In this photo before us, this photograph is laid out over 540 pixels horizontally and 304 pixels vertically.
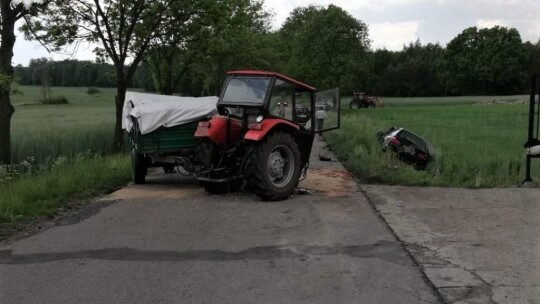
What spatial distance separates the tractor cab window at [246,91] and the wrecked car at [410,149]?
6.27 meters

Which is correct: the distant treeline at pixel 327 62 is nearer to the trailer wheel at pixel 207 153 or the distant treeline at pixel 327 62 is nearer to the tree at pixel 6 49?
the tree at pixel 6 49

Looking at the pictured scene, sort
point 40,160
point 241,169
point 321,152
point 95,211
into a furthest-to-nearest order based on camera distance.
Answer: point 321,152 < point 40,160 < point 241,169 < point 95,211

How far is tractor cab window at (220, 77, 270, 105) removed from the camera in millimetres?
10039

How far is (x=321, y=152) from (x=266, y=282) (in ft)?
45.5

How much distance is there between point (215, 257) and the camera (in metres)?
6.36

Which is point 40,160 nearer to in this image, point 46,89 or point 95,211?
point 95,211

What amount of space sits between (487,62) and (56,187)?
348ft

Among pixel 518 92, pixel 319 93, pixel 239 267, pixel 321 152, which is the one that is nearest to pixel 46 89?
pixel 321 152

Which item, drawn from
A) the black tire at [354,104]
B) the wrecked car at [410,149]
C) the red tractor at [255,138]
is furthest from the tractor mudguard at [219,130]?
the black tire at [354,104]

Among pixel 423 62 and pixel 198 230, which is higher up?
pixel 423 62

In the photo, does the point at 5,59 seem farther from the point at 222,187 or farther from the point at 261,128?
the point at 261,128

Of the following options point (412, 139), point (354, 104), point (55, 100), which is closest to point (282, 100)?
point (412, 139)

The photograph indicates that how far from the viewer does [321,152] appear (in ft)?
63.0

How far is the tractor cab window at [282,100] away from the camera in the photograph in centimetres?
1013
